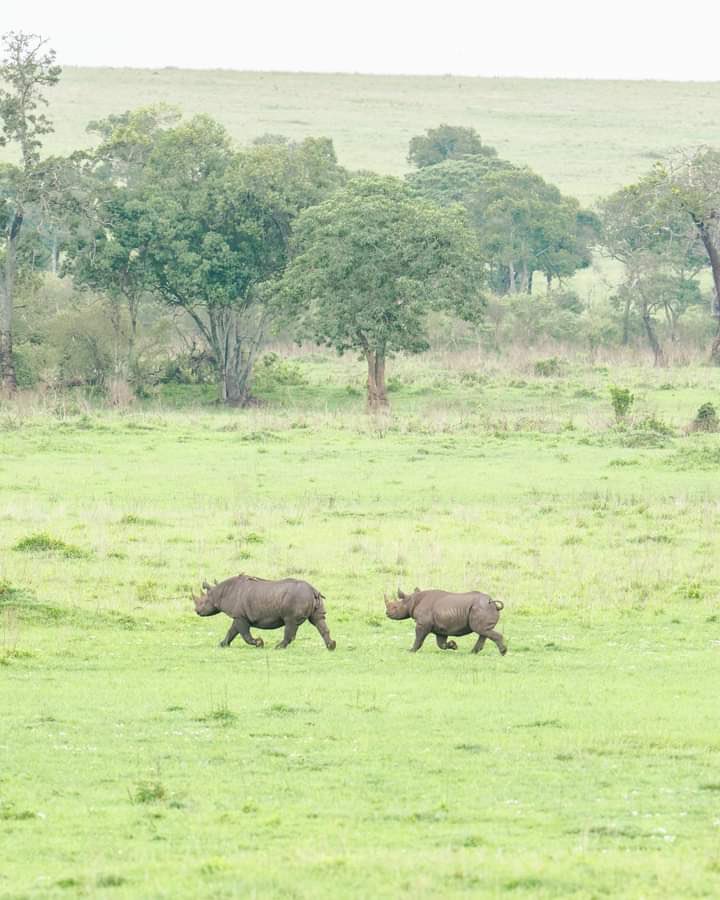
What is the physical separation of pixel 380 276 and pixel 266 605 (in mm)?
30971

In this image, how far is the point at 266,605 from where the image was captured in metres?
18.3

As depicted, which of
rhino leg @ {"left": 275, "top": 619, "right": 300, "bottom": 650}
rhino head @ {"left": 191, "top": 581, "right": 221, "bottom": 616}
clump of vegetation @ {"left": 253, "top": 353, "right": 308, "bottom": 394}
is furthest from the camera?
clump of vegetation @ {"left": 253, "top": 353, "right": 308, "bottom": 394}

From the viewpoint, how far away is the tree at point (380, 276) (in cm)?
4819

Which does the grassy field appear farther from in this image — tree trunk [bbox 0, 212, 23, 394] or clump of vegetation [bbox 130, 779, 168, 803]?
tree trunk [bbox 0, 212, 23, 394]

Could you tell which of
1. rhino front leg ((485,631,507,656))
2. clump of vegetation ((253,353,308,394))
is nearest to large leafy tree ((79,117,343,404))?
clump of vegetation ((253,353,308,394))

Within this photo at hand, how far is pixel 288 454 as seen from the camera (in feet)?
124

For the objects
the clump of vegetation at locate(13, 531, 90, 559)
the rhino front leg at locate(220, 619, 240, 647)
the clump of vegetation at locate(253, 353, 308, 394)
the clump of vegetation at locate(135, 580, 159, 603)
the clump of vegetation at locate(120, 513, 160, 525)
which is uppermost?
the rhino front leg at locate(220, 619, 240, 647)

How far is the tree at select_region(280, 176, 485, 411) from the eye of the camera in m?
48.2

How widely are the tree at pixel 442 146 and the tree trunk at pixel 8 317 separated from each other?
180ft

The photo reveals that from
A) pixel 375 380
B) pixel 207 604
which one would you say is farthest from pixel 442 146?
pixel 207 604

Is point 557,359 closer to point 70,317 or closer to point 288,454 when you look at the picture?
point 70,317

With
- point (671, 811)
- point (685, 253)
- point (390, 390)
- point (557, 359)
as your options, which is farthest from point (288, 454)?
point (685, 253)

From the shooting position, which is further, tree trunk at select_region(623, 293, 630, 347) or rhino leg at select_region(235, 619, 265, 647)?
tree trunk at select_region(623, 293, 630, 347)

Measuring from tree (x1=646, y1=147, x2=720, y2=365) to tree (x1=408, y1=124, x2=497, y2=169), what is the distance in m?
41.0
